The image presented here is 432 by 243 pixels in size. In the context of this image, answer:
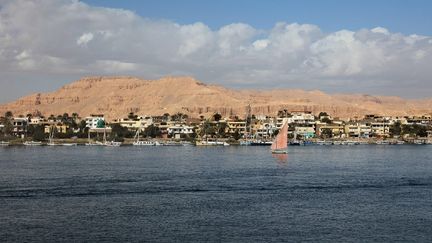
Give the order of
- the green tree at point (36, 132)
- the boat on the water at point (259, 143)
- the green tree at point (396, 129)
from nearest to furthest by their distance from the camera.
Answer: the boat on the water at point (259, 143) < the green tree at point (36, 132) < the green tree at point (396, 129)

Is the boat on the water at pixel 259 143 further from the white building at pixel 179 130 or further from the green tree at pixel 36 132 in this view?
the green tree at pixel 36 132

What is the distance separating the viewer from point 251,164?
65250 millimetres

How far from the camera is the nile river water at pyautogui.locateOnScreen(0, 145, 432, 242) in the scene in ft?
89.5

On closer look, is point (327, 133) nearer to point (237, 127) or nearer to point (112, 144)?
point (237, 127)

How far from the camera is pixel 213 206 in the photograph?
34.2m

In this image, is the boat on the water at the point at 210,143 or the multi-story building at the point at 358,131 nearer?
the boat on the water at the point at 210,143

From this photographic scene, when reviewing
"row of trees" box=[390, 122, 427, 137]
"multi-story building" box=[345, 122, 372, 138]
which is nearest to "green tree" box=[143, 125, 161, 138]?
"multi-story building" box=[345, 122, 372, 138]

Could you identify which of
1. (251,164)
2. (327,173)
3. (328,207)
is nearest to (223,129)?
(251,164)

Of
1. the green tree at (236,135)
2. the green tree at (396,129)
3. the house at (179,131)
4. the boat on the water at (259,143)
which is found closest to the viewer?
the boat on the water at (259,143)

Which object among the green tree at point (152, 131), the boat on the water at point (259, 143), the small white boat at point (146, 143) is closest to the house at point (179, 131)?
the green tree at point (152, 131)

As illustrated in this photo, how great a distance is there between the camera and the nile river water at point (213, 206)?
27266mm

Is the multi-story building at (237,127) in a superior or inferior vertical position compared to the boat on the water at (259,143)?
superior

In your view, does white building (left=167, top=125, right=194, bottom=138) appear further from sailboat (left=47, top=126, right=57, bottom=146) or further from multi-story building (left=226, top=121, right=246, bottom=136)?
sailboat (left=47, top=126, right=57, bottom=146)

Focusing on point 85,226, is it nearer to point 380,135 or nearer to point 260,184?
point 260,184
